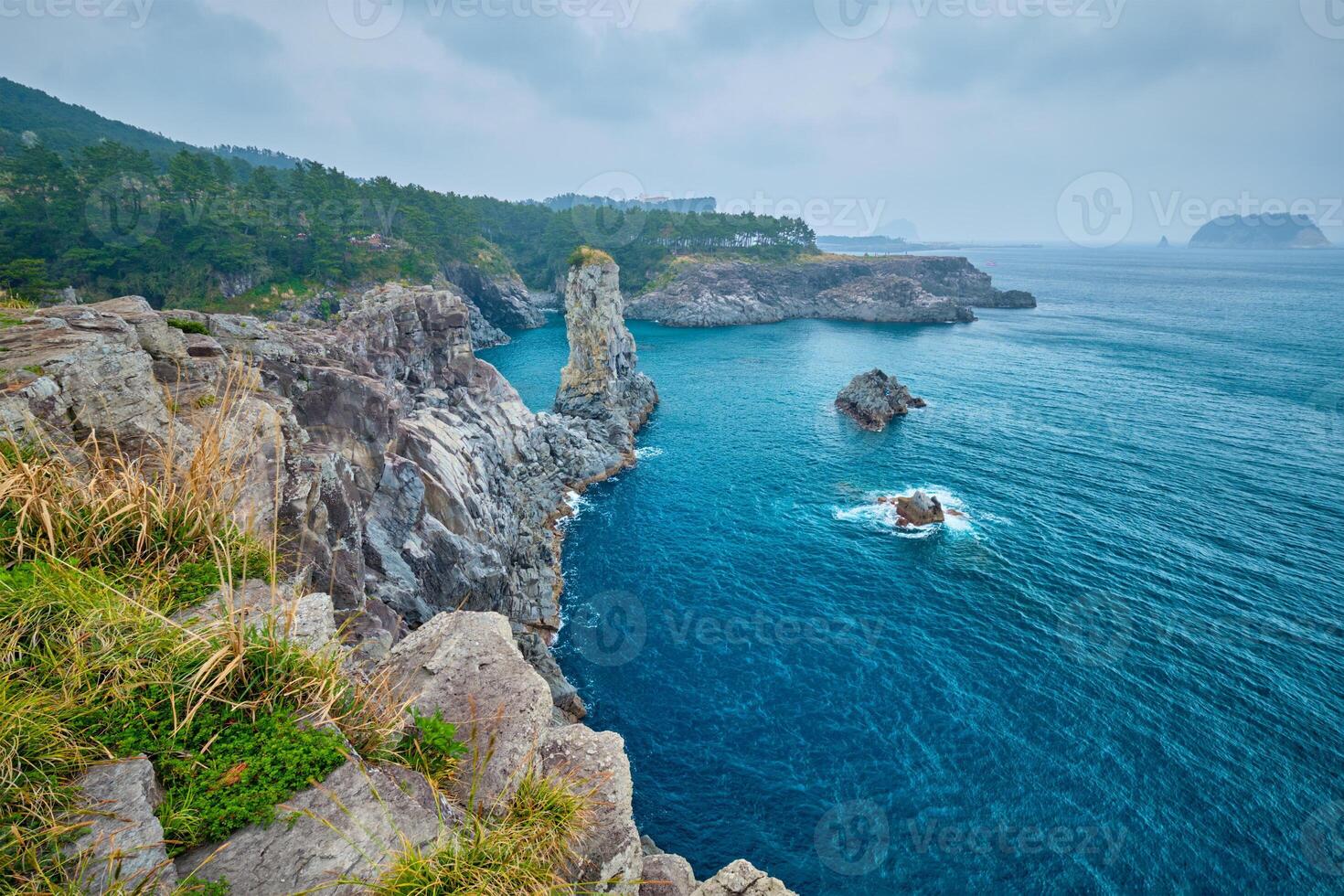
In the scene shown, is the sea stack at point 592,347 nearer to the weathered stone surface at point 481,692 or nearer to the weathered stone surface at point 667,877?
the weathered stone surface at point 667,877

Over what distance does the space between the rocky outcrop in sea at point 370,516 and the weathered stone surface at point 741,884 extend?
12cm

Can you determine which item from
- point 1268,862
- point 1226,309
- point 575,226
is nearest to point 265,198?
point 575,226

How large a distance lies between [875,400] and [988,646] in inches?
1550

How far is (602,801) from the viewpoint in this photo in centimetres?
936

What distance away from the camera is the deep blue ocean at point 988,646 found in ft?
72.5

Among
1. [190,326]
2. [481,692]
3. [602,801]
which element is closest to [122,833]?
[481,692]

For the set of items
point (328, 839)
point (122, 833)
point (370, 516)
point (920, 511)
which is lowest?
point (920, 511)

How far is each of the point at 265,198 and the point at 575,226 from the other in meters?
83.3

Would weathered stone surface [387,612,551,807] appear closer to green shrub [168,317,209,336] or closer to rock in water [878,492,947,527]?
green shrub [168,317,209,336]

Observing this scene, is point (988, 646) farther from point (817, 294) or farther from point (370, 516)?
point (817, 294)

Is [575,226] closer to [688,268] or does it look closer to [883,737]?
[688,268]

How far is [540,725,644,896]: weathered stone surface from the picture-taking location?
9.02 m

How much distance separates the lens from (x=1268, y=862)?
68.5ft

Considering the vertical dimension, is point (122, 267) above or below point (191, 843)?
above
